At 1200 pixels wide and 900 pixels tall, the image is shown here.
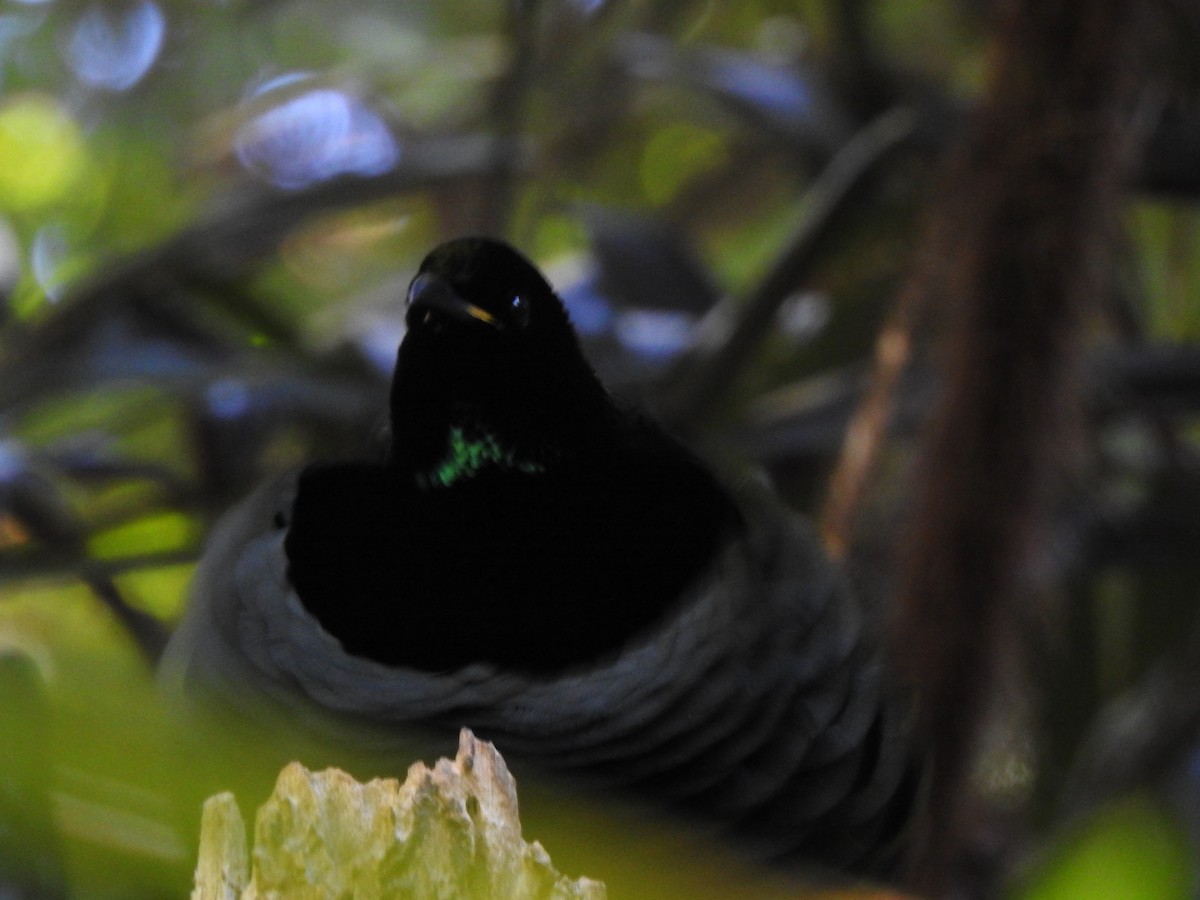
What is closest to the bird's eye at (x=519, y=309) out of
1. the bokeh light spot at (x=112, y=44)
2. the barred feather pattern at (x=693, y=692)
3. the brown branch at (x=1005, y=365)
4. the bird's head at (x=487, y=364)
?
the bird's head at (x=487, y=364)

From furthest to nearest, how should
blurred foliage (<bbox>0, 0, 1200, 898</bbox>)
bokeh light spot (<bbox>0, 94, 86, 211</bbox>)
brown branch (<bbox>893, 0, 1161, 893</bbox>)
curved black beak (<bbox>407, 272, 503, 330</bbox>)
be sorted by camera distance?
1. bokeh light spot (<bbox>0, 94, 86, 211</bbox>)
2. blurred foliage (<bbox>0, 0, 1200, 898</bbox>)
3. brown branch (<bbox>893, 0, 1161, 893</bbox>)
4. curved black beak (<bbox>407, 272, 503, 330</bbox>)

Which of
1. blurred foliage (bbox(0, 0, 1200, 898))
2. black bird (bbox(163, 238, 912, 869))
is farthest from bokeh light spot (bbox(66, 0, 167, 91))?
black bird (bbox(163, 238, 912, 869))

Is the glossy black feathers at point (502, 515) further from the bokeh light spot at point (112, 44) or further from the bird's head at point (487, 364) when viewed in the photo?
the bokeh light spot at point (112, 44)

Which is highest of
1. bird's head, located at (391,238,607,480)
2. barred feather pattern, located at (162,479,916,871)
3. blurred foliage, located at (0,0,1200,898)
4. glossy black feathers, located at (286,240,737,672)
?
blurred foliage, located at (0,0,1200,898)

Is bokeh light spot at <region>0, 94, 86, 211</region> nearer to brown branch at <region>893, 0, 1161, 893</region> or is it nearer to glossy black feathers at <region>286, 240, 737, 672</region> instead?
glossy black feathers at <region>286, 240, 737, 672</region>

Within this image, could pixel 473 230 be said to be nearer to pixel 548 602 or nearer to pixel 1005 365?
pixel 1005 365

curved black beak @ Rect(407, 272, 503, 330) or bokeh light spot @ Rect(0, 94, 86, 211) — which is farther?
bokeh light spot @ Rect(0, 94, 86, 211)

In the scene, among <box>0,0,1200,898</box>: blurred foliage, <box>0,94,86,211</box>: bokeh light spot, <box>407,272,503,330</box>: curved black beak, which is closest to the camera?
<box>407,272,503,330</box>: curved black beak
